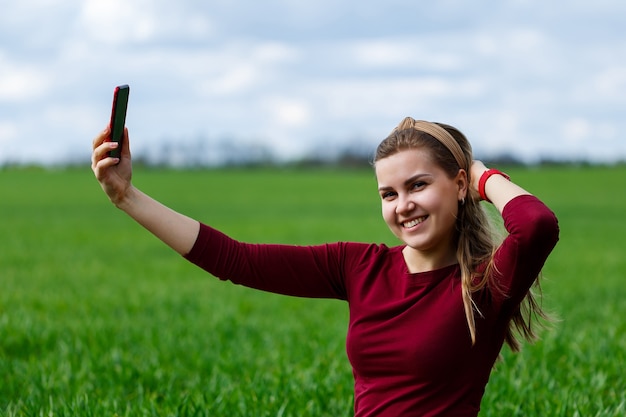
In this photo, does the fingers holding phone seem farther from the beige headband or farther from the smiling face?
the beige headband

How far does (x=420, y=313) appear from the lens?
3137 millimetres

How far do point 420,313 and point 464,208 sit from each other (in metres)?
0.46

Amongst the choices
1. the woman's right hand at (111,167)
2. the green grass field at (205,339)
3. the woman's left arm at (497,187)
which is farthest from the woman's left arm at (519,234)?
the green grass field at (205,339)

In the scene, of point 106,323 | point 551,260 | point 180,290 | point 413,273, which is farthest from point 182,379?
point 551,260

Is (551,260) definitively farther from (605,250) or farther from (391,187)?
(391,187)

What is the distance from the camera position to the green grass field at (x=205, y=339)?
207 inches

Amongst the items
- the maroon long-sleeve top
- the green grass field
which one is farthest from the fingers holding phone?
the green grass field

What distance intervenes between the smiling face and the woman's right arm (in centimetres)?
76

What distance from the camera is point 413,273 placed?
3.23 metres

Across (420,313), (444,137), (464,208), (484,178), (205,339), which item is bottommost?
(205,339)

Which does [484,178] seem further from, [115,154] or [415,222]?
[115,154]

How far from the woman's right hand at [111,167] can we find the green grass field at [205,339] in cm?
184

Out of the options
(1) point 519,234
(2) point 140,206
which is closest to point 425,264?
(1) point 519,234

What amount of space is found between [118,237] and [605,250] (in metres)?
13.1
